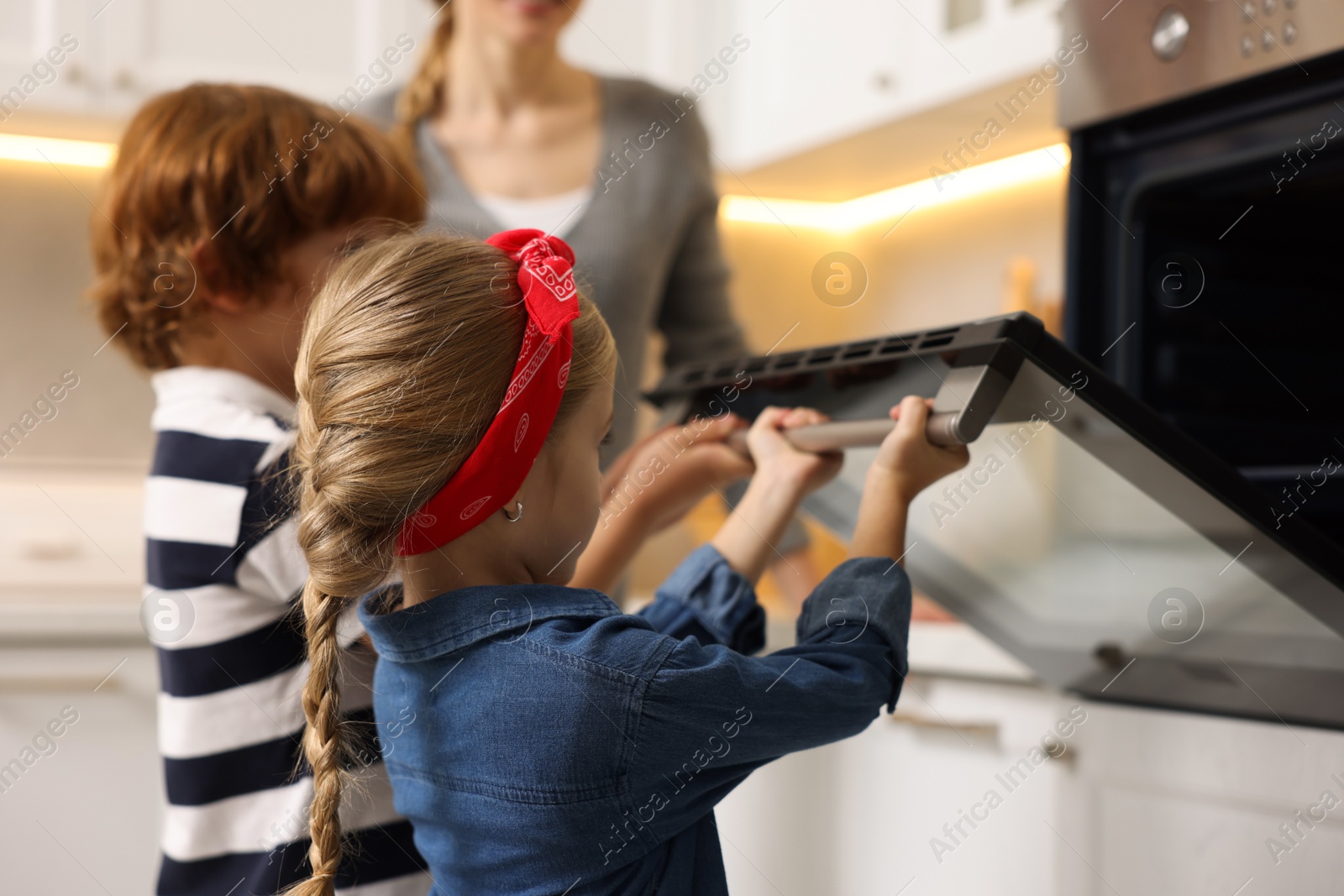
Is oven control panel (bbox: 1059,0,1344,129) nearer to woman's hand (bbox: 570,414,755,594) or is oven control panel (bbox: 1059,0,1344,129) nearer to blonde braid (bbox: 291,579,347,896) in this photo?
woman's hand (bbox: 570,414,755,594)

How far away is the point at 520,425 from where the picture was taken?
1.96 ft

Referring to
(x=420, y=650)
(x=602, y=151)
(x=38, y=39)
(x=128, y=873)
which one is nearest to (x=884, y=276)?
(x=602, y=151)

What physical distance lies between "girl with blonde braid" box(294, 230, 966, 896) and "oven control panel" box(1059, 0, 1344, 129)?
446 millimetres

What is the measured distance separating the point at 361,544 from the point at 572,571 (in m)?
0.13

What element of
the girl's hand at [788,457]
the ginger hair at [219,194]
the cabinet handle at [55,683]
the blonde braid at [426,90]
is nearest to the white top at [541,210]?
the blonde braid at [426,90]

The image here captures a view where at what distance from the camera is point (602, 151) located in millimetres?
1291

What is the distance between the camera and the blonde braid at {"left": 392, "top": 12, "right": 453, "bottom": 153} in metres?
1.27

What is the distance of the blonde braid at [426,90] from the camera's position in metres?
1.27

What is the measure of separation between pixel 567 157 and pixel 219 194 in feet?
1.64

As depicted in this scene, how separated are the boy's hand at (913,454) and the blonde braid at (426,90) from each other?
786 mm

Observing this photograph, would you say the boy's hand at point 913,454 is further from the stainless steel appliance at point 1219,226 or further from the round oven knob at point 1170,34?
the round oven knob at point 1170,34

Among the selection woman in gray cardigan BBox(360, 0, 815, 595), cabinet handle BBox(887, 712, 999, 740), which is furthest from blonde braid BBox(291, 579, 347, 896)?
cabinet handle BBox(887, 712, 999, 740)

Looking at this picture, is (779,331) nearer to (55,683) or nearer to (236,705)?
(55,683)

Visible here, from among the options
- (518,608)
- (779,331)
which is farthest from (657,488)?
(779,331)
